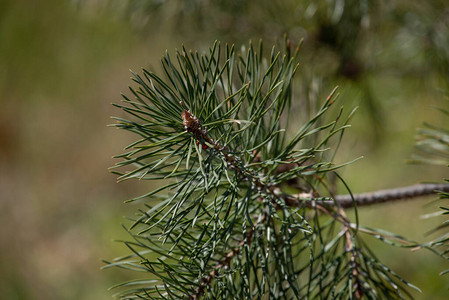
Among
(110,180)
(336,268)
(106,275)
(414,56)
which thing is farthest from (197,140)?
(110,180)

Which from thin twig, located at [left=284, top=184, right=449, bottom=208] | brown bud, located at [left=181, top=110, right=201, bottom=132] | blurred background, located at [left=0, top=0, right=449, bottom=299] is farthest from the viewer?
blurred background, located at [left=0, top=0, right=449, bottom=299]

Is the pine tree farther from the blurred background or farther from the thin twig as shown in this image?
the blurred background

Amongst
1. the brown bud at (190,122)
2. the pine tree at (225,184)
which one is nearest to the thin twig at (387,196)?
the pine tree at (225,184)

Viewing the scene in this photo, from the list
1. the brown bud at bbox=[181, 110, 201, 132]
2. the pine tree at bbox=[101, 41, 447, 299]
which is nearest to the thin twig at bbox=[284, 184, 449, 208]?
the pine tree at bbox=[101, 41, 447, 299]

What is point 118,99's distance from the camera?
1563mm

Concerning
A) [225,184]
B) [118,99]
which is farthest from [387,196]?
[118,99]

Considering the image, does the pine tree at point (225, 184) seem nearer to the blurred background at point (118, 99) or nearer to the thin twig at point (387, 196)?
the thin twig at point (387, 196)

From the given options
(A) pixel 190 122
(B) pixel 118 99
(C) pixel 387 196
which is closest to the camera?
(A) pixel 190 122

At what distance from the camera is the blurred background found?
55 cm

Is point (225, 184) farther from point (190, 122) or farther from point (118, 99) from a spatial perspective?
point (118, 99)

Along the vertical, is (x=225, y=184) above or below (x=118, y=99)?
below

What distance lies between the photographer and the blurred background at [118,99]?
0.55 meters

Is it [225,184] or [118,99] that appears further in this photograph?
[118,99]

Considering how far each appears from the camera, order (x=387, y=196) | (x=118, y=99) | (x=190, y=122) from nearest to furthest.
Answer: (x=190, y=122) < (x=387, y=196) < (x=118, y=99)
